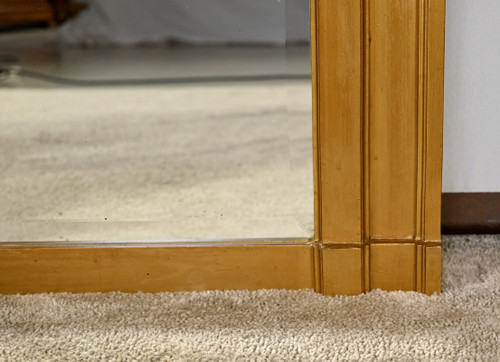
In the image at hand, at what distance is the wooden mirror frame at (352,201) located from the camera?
3.34ft

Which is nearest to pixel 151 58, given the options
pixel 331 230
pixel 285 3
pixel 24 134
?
pixel 24 134

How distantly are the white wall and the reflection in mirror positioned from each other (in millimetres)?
273

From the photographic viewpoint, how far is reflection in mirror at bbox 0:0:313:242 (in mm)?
1362

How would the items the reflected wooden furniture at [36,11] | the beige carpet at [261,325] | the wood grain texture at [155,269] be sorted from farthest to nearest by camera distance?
the reflected wooden furniture at [36,11] → the wood grain texture at [155,269] → the beige carpet at [261,325]

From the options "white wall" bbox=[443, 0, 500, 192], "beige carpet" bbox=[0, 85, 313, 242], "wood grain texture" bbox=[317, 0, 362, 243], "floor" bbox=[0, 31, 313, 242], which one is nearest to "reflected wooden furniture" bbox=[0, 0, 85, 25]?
"floor" bbox=[0, 31, 313, 242]

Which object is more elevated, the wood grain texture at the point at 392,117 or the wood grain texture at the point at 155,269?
the wood grain texture at the point at 392,117

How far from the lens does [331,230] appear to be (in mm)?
1100

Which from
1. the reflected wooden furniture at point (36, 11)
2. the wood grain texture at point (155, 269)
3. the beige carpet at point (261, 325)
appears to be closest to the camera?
the beige carpet at point (261, 325)

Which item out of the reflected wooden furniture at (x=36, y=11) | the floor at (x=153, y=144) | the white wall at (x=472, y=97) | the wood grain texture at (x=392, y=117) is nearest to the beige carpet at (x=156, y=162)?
the floor at (x=153, y=144)

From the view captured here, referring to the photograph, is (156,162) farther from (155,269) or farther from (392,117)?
(392,117)

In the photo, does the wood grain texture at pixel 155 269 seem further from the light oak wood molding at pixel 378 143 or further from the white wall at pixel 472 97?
the white wall at pixel 472 97

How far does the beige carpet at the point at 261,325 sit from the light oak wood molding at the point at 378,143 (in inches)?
2.2

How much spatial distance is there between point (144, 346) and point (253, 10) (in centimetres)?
96

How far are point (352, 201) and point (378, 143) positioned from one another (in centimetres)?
10
